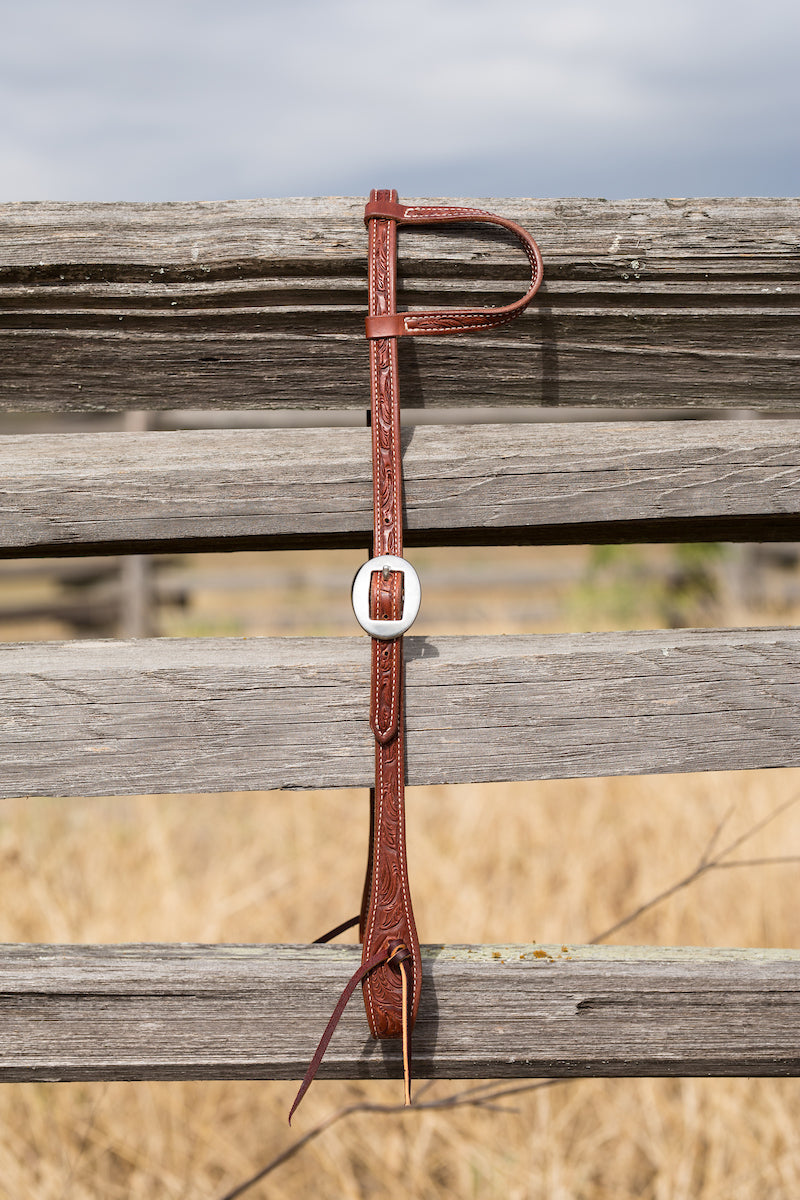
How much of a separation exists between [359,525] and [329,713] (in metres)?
0.26

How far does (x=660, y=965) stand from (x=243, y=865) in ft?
8.69

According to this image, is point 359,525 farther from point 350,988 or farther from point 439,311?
point 350,988

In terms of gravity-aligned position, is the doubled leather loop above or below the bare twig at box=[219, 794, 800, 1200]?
above

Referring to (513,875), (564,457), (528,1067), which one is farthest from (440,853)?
(564,457)

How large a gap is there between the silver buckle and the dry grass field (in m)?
1.03

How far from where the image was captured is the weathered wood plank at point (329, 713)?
1245 mm

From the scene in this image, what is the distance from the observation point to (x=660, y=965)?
1.31 m

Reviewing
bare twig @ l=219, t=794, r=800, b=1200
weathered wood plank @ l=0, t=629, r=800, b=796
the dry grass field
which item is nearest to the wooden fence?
weathered wood plank @ l=0, t=629, r=800, b=796

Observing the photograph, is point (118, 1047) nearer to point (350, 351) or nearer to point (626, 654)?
point (626, 654)

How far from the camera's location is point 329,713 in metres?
1.24

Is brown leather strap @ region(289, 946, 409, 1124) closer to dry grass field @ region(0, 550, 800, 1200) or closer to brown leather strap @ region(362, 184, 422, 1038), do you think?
brown leather strap @ region(362, 184, 422, 1038)

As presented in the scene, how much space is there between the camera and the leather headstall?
1192 mm

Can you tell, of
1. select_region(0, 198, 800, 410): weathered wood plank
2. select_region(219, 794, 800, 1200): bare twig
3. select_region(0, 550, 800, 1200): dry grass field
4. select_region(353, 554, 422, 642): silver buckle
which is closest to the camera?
select_region(353, 554, 422, 642): silver buckle

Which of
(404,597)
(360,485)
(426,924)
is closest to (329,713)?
(404,597)
